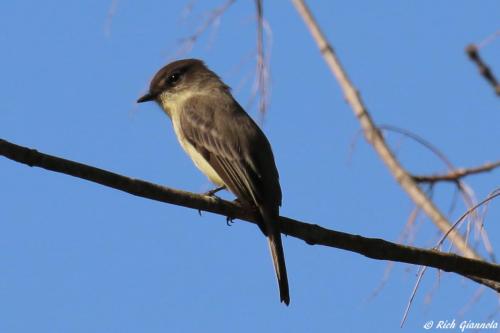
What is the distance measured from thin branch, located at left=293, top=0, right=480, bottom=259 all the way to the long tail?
37.3 inches

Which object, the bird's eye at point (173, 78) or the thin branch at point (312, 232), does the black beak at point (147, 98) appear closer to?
the bird's eye at point (173, 78)

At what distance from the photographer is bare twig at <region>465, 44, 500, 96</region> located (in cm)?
222

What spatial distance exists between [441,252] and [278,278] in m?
1.32

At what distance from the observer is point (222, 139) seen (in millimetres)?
6352

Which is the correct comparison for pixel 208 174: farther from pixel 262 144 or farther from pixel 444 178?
pixel 444 178

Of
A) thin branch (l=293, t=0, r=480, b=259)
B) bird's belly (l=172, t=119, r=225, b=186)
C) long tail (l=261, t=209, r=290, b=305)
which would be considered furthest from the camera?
bird's belly (l=172, t=119, r=225, b=186)

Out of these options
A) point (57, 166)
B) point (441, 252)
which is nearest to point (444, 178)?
point (441, 252)

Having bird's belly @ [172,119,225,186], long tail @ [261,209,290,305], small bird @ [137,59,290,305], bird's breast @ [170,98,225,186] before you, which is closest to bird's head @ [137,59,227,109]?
small bird @ [137,59,290,305]

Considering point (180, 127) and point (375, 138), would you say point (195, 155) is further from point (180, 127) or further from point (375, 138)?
point (375, 138)

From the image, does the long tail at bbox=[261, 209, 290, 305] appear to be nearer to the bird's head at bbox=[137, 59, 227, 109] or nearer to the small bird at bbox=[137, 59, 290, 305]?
the small bird at bbox=[137, 59, 290, 305]

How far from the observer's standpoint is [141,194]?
13.3 feet

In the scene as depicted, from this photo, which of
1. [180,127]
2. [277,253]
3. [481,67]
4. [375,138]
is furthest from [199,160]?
[481,67]

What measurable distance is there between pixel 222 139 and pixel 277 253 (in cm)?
133

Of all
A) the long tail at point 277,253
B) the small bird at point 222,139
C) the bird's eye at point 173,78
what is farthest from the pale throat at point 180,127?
the long tail at point 277,253
